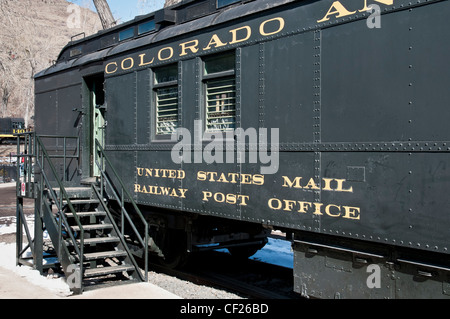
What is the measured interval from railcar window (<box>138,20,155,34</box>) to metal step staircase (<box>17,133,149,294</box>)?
2.08 m

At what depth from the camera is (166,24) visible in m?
7.48

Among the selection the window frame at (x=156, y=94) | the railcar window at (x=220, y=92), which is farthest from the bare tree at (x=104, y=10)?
the railcar window at (x=220, y=92)

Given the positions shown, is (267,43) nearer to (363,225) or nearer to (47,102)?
(363,225)

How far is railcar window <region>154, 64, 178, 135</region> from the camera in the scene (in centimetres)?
690

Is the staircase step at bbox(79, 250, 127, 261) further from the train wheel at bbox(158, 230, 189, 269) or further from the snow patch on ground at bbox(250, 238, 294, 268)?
the snow patch on ground at bbox(250, 238, 294, 268)

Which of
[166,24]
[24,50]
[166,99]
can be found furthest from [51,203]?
[24,50]

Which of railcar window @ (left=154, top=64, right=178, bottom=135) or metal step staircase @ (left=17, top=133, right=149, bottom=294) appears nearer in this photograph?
metal step staircase @ (left=17, top=133, right=149, bottom=294)

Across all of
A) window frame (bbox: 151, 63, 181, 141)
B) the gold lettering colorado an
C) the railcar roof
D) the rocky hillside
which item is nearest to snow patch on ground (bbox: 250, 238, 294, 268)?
window frame (bbox: 151, 63, 181, 141)

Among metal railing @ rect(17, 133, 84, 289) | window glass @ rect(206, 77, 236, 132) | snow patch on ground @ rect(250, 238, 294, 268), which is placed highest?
window glass @ rect(206, 77, 236, 132)

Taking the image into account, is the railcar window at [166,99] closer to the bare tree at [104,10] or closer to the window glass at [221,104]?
the window glass at [221,104]

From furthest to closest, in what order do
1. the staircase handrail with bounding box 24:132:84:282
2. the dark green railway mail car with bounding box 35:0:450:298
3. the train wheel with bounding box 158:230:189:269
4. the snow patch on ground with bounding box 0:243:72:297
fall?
the train wheel with bounding box 158:230:189:269 → the staircase handrail with bounding box 24:132:84:282 → the snow patch on ground with bounding box 0:243:72:297 → the dark green railway mail car with bounding box 35:0:450:298

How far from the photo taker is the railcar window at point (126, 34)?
27.4 ft

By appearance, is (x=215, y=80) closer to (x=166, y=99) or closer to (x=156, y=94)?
(x=166, y=99)

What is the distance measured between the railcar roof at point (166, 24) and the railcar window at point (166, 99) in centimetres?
51
